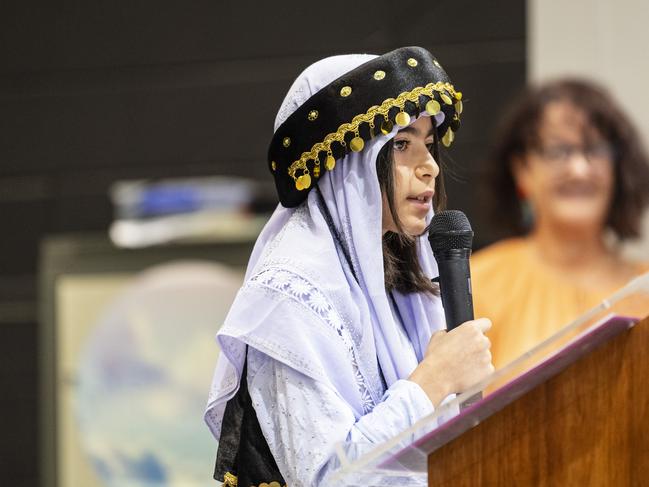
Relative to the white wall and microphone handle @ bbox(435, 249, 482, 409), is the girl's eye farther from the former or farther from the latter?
the white wall

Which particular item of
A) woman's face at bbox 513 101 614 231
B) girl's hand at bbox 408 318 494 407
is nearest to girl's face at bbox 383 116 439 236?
girl's hand at bbox 408 318 494 407

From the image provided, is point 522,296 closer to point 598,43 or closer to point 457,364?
point 598,43

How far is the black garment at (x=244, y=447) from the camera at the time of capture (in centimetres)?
133

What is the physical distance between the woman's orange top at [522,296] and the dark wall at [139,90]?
2.80 feet

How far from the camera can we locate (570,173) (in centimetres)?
313

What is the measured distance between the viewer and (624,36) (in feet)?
12.5

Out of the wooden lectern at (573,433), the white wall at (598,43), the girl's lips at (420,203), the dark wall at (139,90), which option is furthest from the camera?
the dark wall at (139,90)

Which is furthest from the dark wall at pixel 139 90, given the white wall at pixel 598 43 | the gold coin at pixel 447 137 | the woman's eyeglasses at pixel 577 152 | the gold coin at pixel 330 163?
the gold coin at pixel 330 163

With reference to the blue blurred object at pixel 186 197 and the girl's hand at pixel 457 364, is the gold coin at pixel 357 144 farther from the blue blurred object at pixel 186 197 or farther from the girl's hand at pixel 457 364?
the blue blurred object at pixel 186 197

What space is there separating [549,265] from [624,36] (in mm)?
1031

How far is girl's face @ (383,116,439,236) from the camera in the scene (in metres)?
1.38

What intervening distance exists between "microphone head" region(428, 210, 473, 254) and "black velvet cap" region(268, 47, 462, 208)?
0.39 feet

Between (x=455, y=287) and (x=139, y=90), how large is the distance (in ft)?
10.4

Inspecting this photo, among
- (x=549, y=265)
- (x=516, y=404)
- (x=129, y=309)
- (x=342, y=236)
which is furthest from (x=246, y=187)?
(x=516, y=404)
